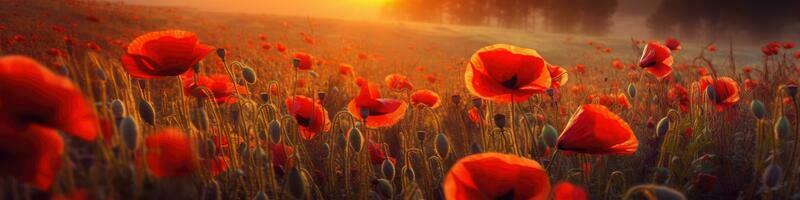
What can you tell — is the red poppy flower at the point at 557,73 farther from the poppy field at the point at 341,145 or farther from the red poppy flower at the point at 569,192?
the red poppy flower at the point at 569,192

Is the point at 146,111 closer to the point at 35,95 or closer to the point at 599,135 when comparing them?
the point at 35,95

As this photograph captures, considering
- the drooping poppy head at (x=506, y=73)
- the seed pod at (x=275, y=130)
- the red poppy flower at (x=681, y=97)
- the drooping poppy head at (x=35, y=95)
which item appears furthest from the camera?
the red poppy flower at (x=681, y=97)

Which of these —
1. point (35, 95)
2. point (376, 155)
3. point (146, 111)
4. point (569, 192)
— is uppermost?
point (35, 95)

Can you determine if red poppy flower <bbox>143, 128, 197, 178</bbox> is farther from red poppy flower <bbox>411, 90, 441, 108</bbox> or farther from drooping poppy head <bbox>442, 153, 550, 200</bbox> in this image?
red poppy flower <bbox>411, 90, 441, 108</bbox>

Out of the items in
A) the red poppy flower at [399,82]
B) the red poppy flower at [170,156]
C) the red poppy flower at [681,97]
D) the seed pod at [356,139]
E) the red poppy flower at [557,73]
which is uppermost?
the red poppy flower at [557,73]

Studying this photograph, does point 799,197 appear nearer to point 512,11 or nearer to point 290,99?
point 290,99

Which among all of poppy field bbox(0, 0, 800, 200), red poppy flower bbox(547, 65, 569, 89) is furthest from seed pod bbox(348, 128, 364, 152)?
red poppy flower bbox(547, 65, 569, 89)

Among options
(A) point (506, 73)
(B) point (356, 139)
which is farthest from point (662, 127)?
(B) point (356, 139)

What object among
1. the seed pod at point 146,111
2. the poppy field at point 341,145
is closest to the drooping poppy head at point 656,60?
the poppy field at point 341,145
